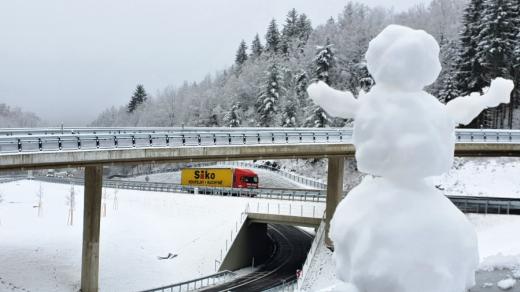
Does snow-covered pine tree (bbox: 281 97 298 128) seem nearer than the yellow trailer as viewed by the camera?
No

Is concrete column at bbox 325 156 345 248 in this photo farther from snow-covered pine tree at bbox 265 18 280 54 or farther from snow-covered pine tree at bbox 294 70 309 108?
snow-covered pine tree at bbox 265 18 280 54

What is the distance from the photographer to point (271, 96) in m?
68.2

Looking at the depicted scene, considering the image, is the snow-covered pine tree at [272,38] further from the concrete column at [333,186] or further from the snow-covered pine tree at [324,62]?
the concrete column at [333,186]

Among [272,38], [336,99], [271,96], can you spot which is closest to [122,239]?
[336,99]

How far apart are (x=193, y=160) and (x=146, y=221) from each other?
13323mm

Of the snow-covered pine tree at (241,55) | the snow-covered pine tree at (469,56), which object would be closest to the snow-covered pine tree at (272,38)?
the snow-covered pine tree at (241,55)

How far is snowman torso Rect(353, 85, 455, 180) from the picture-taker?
5660 millimetres

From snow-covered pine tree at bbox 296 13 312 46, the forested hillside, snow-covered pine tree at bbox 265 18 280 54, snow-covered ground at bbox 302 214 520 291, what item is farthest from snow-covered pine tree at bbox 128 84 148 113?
snow-covered ground at bbox 302 214 520 291

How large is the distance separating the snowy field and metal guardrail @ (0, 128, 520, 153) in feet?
24.1

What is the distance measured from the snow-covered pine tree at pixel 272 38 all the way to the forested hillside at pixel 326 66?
196mm

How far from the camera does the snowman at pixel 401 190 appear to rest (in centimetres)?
545

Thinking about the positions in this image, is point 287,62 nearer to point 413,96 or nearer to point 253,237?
point 253,237

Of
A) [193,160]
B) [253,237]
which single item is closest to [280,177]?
[253,237]

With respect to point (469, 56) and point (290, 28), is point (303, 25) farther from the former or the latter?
point (469, 56)
